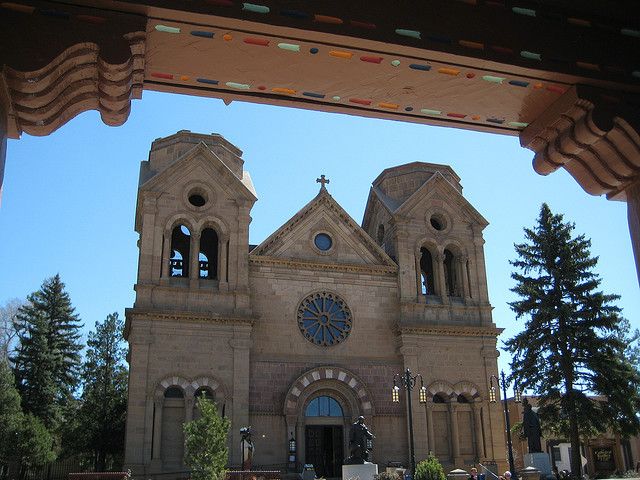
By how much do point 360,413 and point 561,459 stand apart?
30.4m

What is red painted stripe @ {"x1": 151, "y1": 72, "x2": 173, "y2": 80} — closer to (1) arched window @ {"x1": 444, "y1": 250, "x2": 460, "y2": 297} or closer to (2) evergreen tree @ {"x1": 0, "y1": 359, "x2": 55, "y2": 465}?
(1) arched window @ {"x1": 444, "y1": 250, "x2": 460, "y2": 297}

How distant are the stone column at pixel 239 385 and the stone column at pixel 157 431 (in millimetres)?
3027

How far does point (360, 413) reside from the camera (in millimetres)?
32094

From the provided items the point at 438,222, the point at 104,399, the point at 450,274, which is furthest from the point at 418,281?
the point at 104,399

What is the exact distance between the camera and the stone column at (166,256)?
31.7 metres

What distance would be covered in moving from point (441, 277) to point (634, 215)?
103 ft

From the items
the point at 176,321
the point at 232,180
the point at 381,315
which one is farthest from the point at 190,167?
the point at 381,315

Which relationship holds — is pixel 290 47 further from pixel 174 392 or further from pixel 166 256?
pixel 166 256

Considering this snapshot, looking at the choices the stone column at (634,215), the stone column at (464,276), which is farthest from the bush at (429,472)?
the stone column at (634,215)

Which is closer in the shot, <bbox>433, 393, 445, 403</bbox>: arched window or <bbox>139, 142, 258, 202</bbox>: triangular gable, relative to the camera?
<bbox>139, 142, 258, 202</bbox>: triangular gable

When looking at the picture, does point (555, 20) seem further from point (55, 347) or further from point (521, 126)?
point (55, 347)

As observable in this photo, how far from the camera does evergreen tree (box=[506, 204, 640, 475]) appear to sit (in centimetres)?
3167

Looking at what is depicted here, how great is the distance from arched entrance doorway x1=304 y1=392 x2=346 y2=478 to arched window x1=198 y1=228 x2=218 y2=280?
8.19 metres

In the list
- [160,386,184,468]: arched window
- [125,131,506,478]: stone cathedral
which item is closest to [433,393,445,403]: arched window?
[125,131,506,478]: stone cathedral
